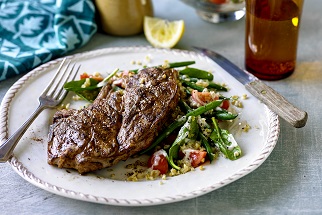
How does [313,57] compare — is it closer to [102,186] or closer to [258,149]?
[258,149]

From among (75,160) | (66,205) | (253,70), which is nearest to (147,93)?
(75,160)

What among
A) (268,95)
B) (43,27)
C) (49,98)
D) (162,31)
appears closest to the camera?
(268,95)

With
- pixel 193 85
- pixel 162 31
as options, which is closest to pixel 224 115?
pixel 193 85

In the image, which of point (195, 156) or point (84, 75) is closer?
point (195, 156)

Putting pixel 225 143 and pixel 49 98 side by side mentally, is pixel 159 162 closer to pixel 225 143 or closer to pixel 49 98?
pixel 225 143

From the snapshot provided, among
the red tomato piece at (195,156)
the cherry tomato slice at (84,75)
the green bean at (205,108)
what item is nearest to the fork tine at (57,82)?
the cherry tomato slice at (84,75)

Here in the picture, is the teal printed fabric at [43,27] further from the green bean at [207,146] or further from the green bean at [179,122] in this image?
the green bean at [207,146]
